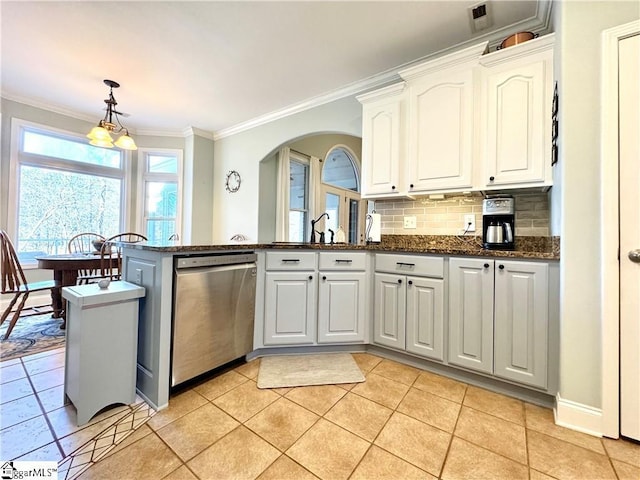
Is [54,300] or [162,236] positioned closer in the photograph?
[54,300]

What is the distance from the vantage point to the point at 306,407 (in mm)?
1642

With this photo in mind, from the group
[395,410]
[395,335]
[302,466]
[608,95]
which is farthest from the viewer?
[395,335]

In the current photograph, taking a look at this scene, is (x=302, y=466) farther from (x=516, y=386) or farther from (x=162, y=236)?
(x=162, y=236)

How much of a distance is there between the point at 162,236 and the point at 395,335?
432cm

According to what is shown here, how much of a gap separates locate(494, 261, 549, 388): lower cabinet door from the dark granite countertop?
0.07 metres

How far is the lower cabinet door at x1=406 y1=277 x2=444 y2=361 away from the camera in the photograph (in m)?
2.00

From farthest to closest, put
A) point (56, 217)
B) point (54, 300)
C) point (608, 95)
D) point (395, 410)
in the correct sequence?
point (56, 217)
point (54, 300)
point (395, 410)
point (608, 95)

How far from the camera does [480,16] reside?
6.68 ft

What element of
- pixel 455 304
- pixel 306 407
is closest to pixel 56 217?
pixel 306 407

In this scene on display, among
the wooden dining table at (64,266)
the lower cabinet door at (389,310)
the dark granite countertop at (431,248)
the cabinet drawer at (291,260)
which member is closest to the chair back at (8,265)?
the wooden dining table at (64,266)

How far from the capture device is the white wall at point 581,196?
144 centimetres

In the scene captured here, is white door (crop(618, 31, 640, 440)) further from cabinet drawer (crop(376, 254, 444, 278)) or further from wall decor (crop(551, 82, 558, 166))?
cabinet drawer (crop(376, 254, 444, 278))

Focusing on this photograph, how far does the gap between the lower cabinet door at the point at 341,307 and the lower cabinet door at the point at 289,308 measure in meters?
0.08

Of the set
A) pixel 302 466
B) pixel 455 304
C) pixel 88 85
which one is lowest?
pixel 302 466
